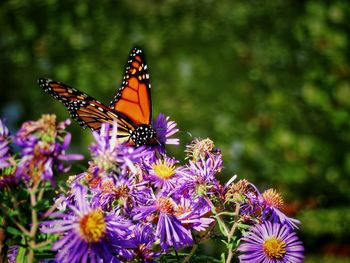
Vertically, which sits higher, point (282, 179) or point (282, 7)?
point (282, 7)

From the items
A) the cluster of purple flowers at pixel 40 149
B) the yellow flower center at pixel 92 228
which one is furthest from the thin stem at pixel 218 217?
the cluster of purple flowers at pixel 40 149

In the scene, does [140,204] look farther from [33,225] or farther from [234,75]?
[234,75]

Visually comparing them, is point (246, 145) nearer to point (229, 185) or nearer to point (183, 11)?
point (183, 11)

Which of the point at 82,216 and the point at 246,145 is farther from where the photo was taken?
the point at 246,145

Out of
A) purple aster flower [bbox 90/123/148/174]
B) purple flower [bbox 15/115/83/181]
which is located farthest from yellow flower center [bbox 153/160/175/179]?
purple flower [bbox 15/115/83/181]

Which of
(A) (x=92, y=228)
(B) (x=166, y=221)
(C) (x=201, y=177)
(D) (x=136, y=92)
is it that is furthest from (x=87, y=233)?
(D) (x=136, y=92)

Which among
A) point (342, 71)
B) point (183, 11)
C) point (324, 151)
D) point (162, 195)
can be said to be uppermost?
point (183, 11)

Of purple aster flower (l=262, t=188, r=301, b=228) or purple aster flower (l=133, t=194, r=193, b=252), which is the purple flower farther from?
purple aster flower (l=262, t=188, r=301, b=228)

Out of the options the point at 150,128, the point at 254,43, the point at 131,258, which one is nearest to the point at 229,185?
the point at 131,258
